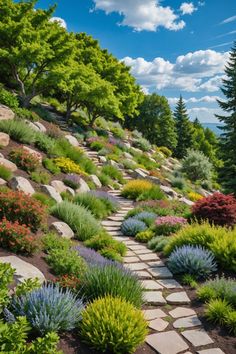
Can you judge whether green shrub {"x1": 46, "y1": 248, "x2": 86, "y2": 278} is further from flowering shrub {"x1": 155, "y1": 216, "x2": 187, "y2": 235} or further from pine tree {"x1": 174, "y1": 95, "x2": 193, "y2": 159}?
pine tree {"x1": 174, "y1": 95, "x2": 193, "y2": 159}

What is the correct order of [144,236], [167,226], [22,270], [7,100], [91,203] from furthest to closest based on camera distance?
[7,100] < [91,203] < [167,226] < [144,236] < [22,270]

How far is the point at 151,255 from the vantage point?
8047 millimetres

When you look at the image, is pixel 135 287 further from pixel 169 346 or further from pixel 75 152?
pixel 75 152

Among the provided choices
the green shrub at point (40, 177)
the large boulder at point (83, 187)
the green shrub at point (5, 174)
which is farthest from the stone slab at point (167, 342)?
the large boulder at point (83, 187)

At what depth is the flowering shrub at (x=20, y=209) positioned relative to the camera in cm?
673

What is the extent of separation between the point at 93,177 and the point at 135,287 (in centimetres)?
875

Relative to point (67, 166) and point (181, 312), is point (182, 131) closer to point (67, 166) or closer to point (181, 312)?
point (67, 166)

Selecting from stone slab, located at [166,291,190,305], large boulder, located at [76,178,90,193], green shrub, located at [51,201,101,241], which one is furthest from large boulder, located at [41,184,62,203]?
stone slab, located at [166,291,190,305]

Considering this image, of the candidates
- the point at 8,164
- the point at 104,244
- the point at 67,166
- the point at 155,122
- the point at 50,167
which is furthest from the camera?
the point at 155,122

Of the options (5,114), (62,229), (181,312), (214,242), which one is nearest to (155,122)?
(5,114)

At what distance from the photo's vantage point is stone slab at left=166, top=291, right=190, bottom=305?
5834mm

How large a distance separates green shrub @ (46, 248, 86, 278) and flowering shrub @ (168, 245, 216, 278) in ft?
6.50

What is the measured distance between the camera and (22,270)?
17.1ft

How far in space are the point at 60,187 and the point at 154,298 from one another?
5.77 metres
